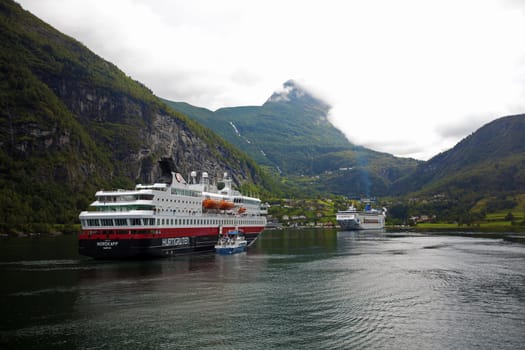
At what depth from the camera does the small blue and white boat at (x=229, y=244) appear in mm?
86562

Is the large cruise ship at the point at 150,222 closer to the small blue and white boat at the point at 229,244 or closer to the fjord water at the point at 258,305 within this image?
the small blue and white boat at the point at 229,244

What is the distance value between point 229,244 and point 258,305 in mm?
45787

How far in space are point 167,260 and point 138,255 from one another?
555 centimetres

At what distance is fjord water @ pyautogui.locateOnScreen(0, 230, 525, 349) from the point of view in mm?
32531

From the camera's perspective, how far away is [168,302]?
141ft

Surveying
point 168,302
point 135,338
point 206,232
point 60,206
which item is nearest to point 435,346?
point 135,338

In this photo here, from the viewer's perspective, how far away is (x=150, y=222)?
7106cm

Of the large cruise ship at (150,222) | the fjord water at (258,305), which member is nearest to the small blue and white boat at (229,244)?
the large cruise ship at (150,222)

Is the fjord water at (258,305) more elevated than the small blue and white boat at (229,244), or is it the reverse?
the small blue and white boat at (229,244)

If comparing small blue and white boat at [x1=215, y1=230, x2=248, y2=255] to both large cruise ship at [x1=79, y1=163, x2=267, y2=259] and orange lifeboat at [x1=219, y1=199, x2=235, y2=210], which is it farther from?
orange lifeboat at [x1=219, y1=199, x2=235, y2=210]

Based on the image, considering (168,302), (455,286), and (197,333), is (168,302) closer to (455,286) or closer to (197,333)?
(197,333)

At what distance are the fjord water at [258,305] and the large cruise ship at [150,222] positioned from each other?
11.8 feet

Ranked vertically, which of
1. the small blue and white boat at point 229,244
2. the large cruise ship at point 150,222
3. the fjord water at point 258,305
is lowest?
the fjord water at point 258,305

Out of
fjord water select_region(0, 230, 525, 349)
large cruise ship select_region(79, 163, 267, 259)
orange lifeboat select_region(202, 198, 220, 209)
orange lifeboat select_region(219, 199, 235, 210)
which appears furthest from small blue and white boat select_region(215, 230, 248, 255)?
fjord water select_region(0, 230, 525, 349)
